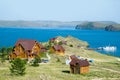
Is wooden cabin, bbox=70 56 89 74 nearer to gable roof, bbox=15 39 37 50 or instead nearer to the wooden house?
the wooden house

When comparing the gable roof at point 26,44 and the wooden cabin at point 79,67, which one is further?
the gable roof at point 26,44

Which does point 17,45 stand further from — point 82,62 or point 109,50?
point 109,50

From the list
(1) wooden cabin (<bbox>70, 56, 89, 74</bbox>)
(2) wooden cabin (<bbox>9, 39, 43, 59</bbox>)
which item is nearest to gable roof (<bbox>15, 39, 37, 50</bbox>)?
(2) wooden cabin (<bbox>9, 39, 43, 59</bbox>)

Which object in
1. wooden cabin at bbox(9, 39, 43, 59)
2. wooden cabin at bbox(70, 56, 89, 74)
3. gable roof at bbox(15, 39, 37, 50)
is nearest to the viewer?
wooden cabin at bbox(70, 56, 89, 74)

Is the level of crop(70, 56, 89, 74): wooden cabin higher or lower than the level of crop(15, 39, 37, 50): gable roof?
lower

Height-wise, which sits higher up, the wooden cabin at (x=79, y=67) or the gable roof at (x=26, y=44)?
the gable roof at (x=26, y=44)

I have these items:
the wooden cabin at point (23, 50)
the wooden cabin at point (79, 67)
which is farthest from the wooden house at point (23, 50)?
the wooden cabin at point (79, 67)

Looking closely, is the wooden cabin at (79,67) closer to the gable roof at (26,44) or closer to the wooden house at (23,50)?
the wooden house at (23,50)

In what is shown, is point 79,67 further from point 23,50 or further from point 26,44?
point 26,44

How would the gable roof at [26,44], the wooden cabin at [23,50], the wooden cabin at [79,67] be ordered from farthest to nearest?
the gable roof at [26,44]
the wooden cabin at [23,50]
the wooden cabin at [79,67]

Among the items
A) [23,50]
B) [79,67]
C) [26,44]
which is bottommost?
[79,67]

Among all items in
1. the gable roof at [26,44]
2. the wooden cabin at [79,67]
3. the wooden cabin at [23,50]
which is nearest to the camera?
the wooden cabin at [79,67]

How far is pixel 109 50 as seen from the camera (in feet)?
602

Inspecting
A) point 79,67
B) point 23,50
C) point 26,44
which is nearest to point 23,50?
point 23,50
